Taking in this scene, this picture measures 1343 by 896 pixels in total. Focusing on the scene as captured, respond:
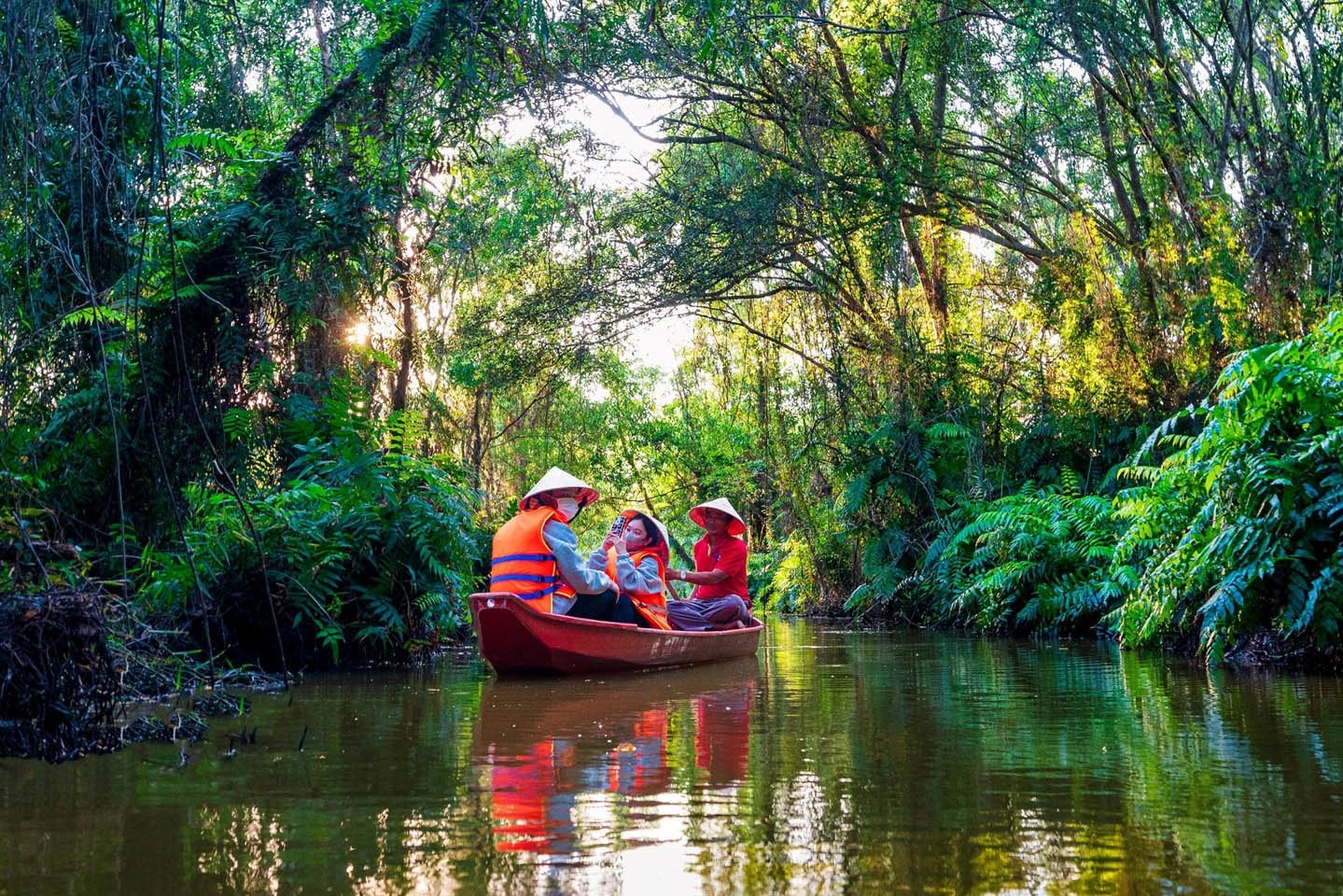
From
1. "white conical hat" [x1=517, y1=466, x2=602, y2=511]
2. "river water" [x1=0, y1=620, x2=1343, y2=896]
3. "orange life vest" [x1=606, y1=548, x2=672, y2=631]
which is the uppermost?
"white conical hat" [x1=517, y1=466, x2=602, y2=511]

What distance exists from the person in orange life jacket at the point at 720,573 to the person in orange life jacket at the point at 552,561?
2124 millimetres

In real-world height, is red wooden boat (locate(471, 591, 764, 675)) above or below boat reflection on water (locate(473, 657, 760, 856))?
above

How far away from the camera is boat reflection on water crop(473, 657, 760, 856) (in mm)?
4164

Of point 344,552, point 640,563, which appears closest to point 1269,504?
point 640,563

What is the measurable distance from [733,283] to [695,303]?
0.90 m

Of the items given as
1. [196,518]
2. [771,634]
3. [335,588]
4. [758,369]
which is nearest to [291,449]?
[335,588]

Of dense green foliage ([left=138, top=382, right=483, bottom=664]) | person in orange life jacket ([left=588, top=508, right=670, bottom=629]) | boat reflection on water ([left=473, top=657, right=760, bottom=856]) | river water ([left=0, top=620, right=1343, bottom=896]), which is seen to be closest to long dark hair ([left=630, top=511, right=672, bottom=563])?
person in orange life jacket ([left=588, top=508, right=670, bottom=629])

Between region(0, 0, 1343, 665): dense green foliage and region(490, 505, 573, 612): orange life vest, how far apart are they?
4.22ft

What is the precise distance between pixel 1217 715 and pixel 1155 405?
9.17 meters

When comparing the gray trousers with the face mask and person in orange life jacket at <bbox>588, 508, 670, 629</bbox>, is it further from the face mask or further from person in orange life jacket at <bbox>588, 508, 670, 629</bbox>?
the face mask

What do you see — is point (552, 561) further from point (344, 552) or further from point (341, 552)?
point (344, 552)

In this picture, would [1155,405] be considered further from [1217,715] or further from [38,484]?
[38,484]

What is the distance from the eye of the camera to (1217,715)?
6652 millimetres

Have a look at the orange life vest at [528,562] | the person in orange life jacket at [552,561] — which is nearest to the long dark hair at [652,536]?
the person in orange life jacket at [552,561]
